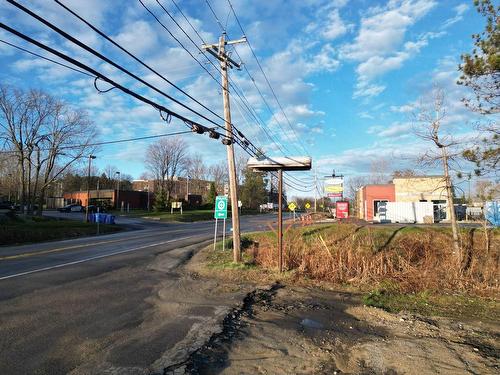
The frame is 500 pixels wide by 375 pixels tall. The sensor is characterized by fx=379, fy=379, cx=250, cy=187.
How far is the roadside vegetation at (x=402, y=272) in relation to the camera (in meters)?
9.98

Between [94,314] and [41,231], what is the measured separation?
2411 centimetres

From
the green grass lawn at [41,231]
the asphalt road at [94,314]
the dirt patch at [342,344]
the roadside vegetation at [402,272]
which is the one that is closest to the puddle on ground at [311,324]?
the dirt patch at [342,344]

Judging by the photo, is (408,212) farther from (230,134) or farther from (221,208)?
(230,134)

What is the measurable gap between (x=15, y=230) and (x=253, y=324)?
80.7ft

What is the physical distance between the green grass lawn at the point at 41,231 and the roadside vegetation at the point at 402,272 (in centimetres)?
1603

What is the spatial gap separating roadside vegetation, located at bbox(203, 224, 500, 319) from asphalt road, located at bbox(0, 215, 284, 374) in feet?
11.3

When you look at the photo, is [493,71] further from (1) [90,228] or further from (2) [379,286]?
(1) [90,228]

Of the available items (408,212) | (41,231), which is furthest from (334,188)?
(41,231)

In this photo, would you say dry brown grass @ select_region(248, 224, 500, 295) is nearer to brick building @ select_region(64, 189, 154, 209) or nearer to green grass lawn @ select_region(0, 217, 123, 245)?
green grass lawn @ select_region(0, 217, 123, 245)

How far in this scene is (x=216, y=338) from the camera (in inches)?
254

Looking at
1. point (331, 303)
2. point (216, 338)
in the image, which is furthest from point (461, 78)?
point (216, 338)

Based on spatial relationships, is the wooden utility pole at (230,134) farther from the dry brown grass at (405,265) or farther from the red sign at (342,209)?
the red sign at (342,209)

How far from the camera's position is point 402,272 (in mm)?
12508

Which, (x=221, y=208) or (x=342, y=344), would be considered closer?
A: (x=342, y=344)
